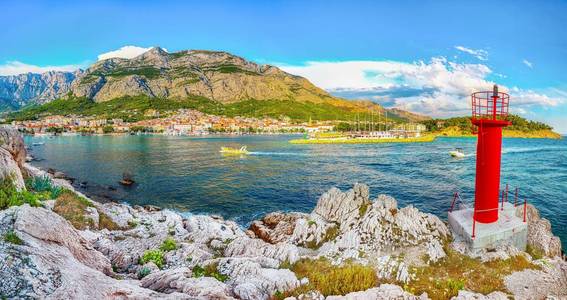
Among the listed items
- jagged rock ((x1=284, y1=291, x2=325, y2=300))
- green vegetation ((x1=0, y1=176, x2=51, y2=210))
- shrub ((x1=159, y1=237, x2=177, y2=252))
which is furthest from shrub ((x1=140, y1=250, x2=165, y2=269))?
jagged rock ((x1=284, y1=291, x2=325, y2=300))

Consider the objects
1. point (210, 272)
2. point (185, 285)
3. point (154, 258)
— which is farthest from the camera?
point (154, 258)

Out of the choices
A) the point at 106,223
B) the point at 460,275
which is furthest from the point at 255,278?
the point at 106,223

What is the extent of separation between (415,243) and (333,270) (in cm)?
390

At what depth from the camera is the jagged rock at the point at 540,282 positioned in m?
9.16

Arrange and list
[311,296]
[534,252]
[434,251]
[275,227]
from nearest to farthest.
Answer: [311,296] < [434,251] < [534,252] < [275,227]

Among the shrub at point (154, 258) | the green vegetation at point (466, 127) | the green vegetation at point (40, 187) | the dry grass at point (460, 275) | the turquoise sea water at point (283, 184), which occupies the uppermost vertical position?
the green vegetation at point (466, 127)

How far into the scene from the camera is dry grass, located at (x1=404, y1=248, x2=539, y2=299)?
8.88 metres

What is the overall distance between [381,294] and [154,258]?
6386 mm

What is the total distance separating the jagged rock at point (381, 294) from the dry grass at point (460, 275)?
28.1 inches

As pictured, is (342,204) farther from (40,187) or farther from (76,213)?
(40,187)

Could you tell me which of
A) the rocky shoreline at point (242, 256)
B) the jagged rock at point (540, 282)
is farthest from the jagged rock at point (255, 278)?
the jagged rock at point (540, 282)

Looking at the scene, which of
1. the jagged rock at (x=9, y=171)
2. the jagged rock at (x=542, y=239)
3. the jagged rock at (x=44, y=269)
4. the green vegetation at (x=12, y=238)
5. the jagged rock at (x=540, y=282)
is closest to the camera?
the jagged rock at (x=44, y=269)

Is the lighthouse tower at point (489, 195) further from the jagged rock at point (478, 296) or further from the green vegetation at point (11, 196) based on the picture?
the green vegetation at point (11, 196)

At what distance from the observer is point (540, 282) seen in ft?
31.7
